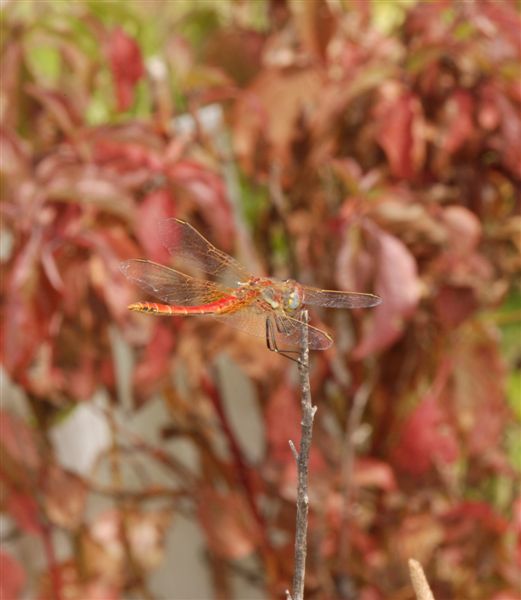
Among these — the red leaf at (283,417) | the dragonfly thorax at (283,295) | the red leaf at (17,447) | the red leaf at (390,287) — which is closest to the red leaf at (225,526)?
the red leaf at (283,417)

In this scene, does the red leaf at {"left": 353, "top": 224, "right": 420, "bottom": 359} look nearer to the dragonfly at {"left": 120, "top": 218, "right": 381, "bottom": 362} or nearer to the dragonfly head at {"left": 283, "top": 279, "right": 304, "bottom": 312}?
the dragonfly at {"left": 120, "top": 218, "right": 381, "bottom": 362}

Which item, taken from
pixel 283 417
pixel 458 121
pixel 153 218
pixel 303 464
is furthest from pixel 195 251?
pixel 458 121

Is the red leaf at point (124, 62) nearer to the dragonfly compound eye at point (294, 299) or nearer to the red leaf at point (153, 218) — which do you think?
the red leaf at point (153, 218)

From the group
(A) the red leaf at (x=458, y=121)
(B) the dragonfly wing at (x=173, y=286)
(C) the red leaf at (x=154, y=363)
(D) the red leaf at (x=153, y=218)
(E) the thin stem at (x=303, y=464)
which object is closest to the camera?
(E) the thin stem at (x=303, y=464)

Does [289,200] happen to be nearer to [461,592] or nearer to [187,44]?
[187,44]

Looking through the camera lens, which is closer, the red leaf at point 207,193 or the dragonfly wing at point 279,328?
the dragonfly wing at point 279,328

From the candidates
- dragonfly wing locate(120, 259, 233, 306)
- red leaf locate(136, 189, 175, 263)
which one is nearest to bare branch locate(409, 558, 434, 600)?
dragonfly wing locate(120, 259, 233, 306)
